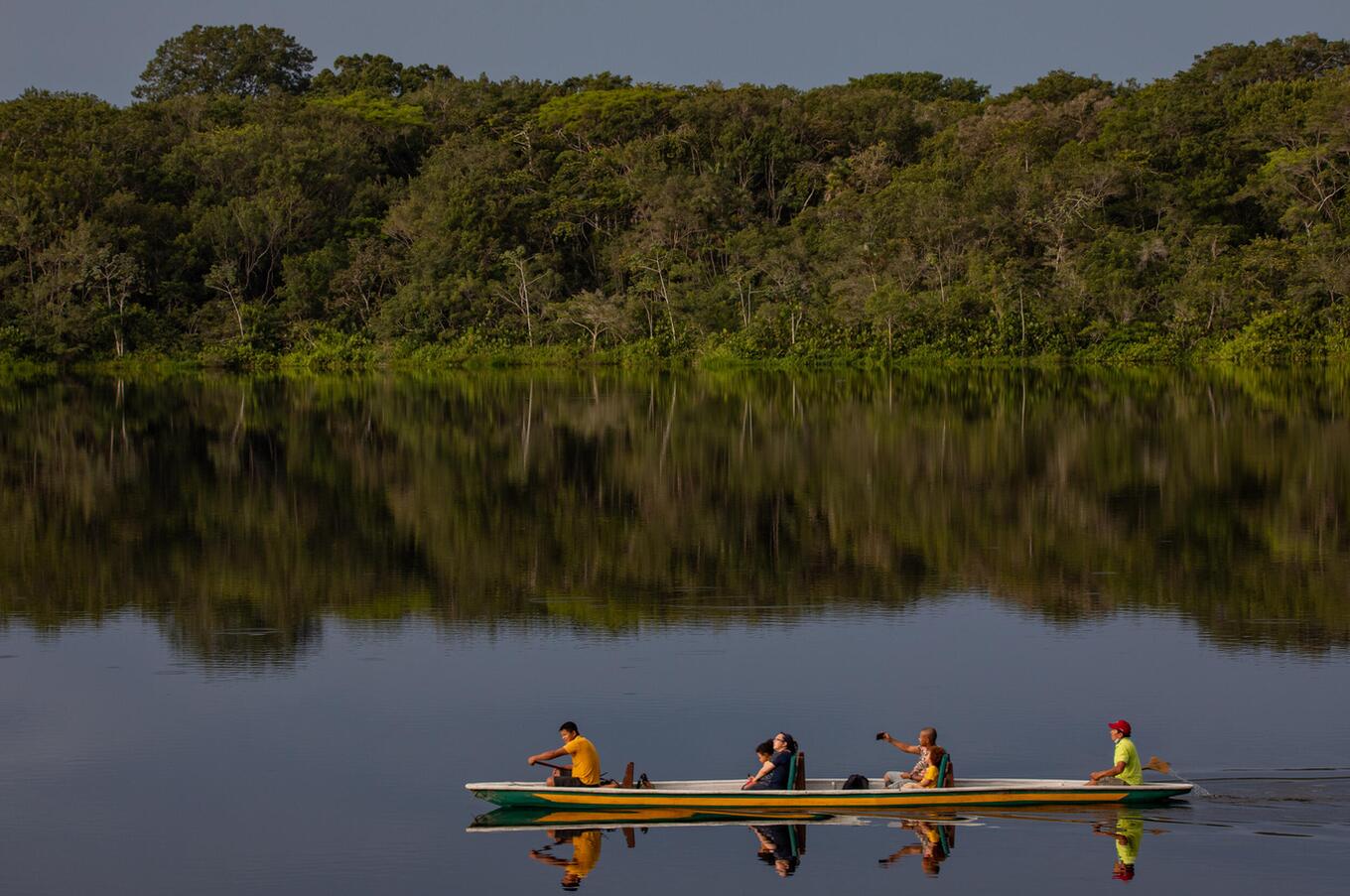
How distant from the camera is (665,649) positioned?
15.7 metres

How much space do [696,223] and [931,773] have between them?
180 feet

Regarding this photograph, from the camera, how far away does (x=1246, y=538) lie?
21.0 meters

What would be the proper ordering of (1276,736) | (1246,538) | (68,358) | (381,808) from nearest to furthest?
1. (381,808)
2. (1276,736)
3. (1246,538)
4. (68,358)

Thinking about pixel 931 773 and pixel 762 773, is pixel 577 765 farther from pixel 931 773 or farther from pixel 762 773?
pixel 931 773

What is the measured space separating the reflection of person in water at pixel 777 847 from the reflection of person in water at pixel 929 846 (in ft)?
1.97

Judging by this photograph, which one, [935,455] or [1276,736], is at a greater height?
[935,455]

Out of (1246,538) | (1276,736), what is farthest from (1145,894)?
(1246,538)

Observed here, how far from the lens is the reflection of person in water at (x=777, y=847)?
10.4 metres

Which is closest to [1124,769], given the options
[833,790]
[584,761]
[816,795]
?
[833,790]

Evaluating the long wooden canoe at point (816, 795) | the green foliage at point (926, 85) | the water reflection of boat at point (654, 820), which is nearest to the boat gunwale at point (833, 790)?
the long wooden canoe at point (816, 795)

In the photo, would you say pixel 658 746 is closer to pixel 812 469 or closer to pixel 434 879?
pixel 434 879

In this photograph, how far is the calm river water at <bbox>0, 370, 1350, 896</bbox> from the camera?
10.7 meters

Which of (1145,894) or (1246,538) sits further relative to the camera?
(1246,538)

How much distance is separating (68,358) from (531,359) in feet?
58.1
